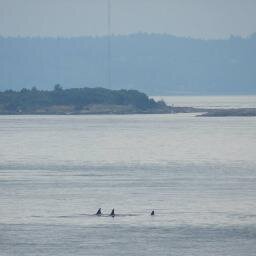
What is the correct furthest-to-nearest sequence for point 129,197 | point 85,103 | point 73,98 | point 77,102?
1. point 85,103
2. point 77,102
3. point 73,98
4. point 129,197

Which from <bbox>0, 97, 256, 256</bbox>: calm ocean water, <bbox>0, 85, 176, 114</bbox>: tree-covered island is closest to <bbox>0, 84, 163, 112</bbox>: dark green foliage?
<bbox>0, 85, 176, 114</bbox>: tree-covered island

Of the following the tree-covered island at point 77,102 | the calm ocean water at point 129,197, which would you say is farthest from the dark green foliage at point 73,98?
the calm ocean water at point 129,197

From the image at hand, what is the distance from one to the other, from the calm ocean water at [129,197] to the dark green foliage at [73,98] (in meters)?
59.8

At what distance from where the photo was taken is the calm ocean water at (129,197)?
46.1 metres

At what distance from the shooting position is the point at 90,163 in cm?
8544

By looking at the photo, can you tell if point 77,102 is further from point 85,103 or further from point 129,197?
point 129,197

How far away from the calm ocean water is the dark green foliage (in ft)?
196

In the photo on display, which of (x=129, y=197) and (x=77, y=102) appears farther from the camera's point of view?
(x=77, y=102)

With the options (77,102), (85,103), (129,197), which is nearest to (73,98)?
(77,102)

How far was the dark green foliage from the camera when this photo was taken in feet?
579

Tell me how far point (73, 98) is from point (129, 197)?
Result: 11907 cm

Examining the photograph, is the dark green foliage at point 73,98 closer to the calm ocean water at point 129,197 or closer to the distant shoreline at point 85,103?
the distant shoreline at point 85,103

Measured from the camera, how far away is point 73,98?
178750mm

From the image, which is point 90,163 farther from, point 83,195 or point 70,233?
point 70,233
